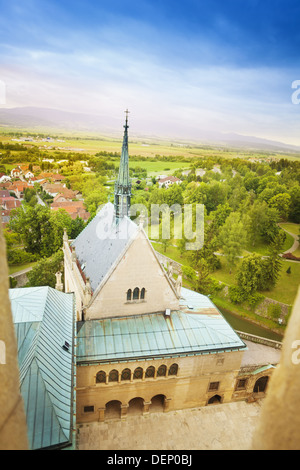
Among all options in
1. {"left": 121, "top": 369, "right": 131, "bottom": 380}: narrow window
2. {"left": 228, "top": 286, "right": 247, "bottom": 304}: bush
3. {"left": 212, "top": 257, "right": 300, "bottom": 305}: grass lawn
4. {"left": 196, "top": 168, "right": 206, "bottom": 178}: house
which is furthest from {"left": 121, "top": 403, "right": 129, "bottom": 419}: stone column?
{"left": 196, "top": 168, "right": 206, "bottom": 178}: house

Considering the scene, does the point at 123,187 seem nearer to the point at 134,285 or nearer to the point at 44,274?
the point at 134,285

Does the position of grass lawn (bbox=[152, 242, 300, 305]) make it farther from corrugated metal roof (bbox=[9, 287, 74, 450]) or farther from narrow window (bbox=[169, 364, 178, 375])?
corrugated metal roof (bbox=[9, 287, 74, 450])

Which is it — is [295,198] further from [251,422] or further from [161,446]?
[161,446]

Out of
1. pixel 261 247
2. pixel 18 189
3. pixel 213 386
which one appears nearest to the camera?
pixel 213 386

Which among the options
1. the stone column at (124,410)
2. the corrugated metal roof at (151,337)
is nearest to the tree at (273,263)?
the corrugated metal roof at (151,337)

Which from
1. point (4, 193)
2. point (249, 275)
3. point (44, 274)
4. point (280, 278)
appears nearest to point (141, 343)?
point (44, 274)

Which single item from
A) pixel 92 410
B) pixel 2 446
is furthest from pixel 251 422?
pixel 2 446

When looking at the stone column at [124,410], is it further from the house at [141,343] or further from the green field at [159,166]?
the green field at [159,166]
